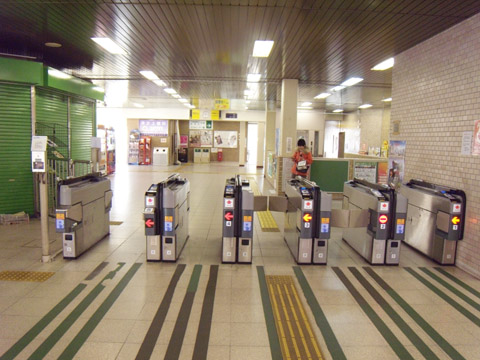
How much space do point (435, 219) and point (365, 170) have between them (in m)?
5.45

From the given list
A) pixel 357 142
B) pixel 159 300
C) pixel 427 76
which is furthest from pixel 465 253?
pixel 357 142

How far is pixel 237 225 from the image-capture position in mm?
5004

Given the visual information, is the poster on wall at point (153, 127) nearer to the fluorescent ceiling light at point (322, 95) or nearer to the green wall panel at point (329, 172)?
the fluorescent ceiling light at point (322, 95)

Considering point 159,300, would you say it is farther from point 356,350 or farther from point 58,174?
point 58,174

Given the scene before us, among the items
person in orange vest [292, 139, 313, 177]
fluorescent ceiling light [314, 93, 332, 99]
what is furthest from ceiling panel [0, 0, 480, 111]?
fluorescent ceiling light [314, 93, 332, 99]

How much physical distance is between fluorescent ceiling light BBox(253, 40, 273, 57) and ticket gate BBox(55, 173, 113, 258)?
144 inches

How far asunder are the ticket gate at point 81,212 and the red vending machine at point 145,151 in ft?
45.6

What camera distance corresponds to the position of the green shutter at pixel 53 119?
7703 millimetres

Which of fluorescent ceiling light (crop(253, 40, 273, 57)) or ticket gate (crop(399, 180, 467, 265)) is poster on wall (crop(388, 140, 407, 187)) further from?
fluorescent ceiling light (crop(253, 40, 273, 57))

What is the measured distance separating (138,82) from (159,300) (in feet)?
28.3

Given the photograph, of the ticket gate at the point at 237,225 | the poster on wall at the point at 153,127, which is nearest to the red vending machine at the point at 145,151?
the poster on wall at the point at 153,127

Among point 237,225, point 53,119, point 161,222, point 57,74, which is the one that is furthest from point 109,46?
point 237,225

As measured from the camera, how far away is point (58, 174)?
311 inches

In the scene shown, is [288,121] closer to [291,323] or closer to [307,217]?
[307,217]
